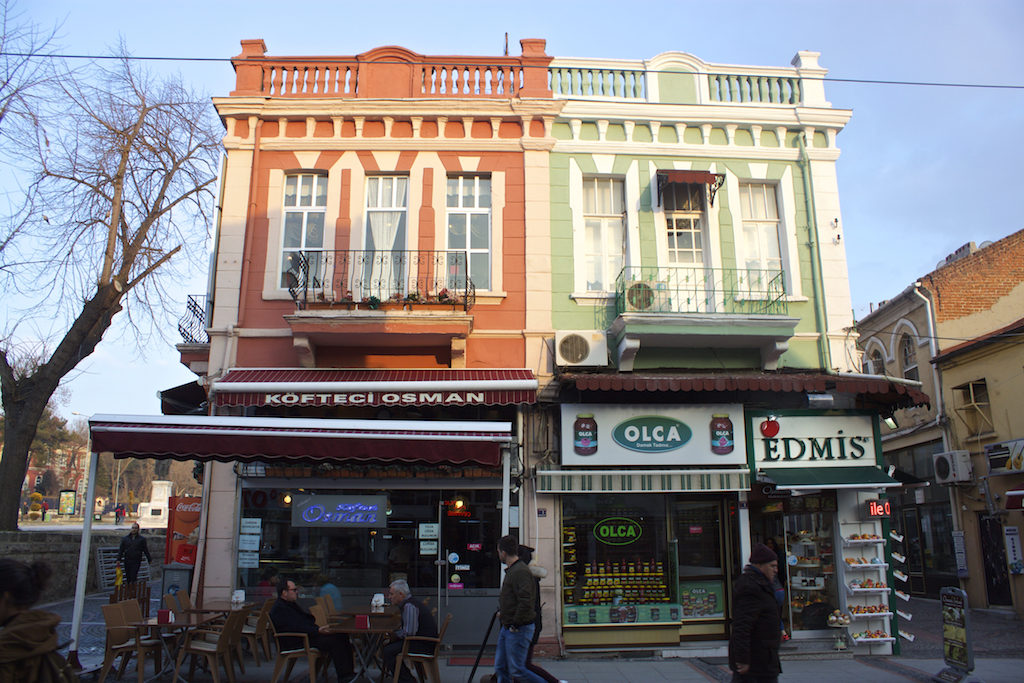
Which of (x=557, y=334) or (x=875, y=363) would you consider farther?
(x=875, y=363)

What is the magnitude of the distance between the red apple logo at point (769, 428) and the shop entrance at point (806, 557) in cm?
118

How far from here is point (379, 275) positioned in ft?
39.8

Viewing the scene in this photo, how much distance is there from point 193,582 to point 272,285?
493 cm

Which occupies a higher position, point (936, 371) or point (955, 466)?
point (936, 371)

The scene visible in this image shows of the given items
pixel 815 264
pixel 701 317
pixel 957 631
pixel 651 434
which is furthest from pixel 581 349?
pixel 957 631

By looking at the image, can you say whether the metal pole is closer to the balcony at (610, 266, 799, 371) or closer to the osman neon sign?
the osman neon sign

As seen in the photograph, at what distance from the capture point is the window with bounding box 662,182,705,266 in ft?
41.4

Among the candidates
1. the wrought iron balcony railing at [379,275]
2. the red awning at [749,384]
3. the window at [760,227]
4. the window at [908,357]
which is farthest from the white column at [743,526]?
the window at [908,357]

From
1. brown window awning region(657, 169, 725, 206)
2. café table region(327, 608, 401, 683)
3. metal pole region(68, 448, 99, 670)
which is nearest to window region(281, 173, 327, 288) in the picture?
metal pole region(68, 448, 99, 670)

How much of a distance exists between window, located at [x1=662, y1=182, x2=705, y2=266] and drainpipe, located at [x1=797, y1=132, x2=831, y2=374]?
195 centimetres

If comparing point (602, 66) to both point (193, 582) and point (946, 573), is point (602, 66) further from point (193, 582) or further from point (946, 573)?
point (946, 573)

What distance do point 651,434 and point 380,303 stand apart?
4.86 m

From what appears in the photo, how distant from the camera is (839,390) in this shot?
11.0 m

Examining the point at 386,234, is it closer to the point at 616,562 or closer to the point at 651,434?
the point at 651,434
